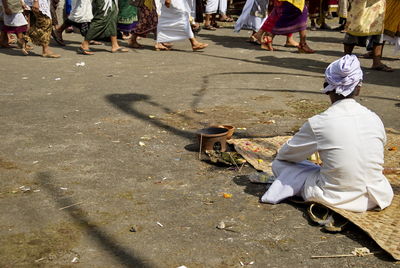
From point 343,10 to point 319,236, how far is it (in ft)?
38.1

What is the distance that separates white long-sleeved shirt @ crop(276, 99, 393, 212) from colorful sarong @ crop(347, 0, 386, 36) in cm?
539

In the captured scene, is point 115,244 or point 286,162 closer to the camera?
point 115,244

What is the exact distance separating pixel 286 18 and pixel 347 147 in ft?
25.1

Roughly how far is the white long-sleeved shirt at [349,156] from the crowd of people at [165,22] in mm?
5477

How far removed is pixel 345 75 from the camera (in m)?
4.09

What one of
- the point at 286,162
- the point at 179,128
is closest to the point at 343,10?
the point at 179,128

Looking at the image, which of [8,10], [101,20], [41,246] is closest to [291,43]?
[101,20]

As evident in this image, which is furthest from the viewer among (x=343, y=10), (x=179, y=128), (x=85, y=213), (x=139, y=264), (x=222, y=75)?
(x=343, y=10)

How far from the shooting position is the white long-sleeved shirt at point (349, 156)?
4090 millimetres

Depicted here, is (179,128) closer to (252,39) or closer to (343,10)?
(252,39)

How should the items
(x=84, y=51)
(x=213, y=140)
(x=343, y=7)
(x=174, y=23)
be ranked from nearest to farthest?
(x=213, y=140) → (x=84, y=51) → (x=174, y=23) → (x=343, y=7)

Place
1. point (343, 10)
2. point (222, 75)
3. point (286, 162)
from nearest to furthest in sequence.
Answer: point (286, 162)
point (222, 75)
point (343, 10)

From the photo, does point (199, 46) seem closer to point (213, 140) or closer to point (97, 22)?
point (97, 22)

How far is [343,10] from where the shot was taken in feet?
47.8
